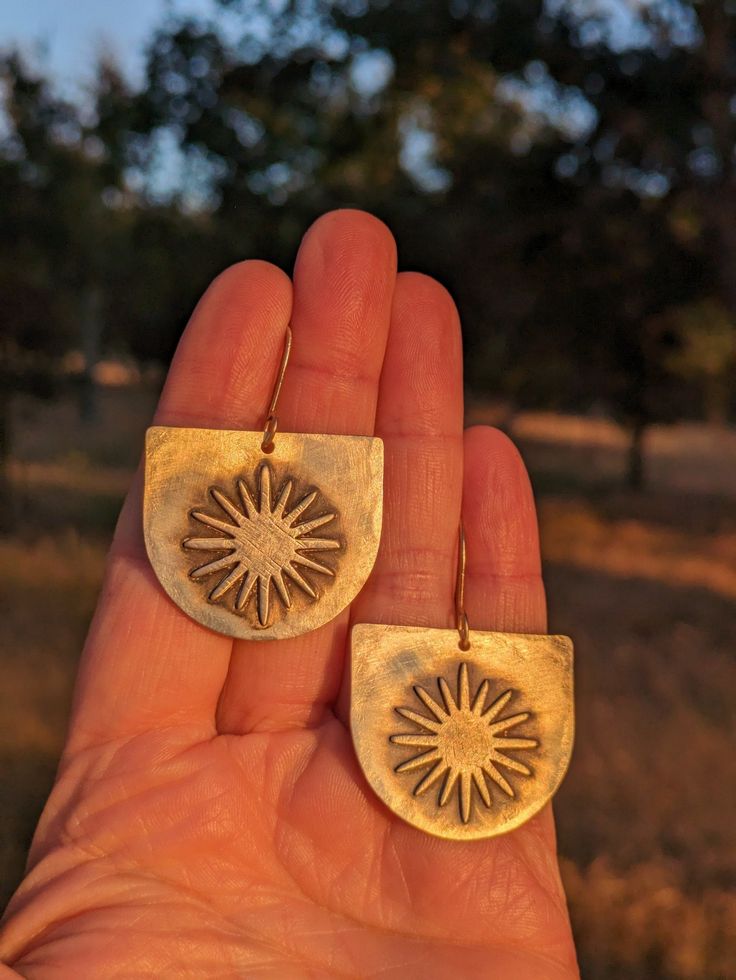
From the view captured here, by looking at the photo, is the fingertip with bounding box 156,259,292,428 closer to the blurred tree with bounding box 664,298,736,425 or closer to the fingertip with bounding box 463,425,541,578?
the fingertip with bounding box 463,425,541,578

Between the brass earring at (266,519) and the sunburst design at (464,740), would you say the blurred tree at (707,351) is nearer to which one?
the brass earring at (266,519)

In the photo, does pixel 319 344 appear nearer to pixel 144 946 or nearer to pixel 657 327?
pixel 144 946

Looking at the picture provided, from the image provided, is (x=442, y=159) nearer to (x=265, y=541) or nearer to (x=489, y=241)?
(x=489, y=241)

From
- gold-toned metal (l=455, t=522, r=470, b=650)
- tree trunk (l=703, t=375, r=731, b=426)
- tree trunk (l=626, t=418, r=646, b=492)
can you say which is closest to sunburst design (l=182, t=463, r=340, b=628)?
gold-toned metal (l=455, t=522, r=470, b=650)

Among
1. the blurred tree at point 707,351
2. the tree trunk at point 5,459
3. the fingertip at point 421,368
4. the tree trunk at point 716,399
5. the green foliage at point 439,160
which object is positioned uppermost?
the tree trunk at point 716,399

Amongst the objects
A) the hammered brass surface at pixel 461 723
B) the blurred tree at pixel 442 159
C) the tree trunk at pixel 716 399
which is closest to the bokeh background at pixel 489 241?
the blurred tree at pixel 442 159

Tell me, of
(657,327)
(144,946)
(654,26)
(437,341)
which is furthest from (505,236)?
(144,946)
